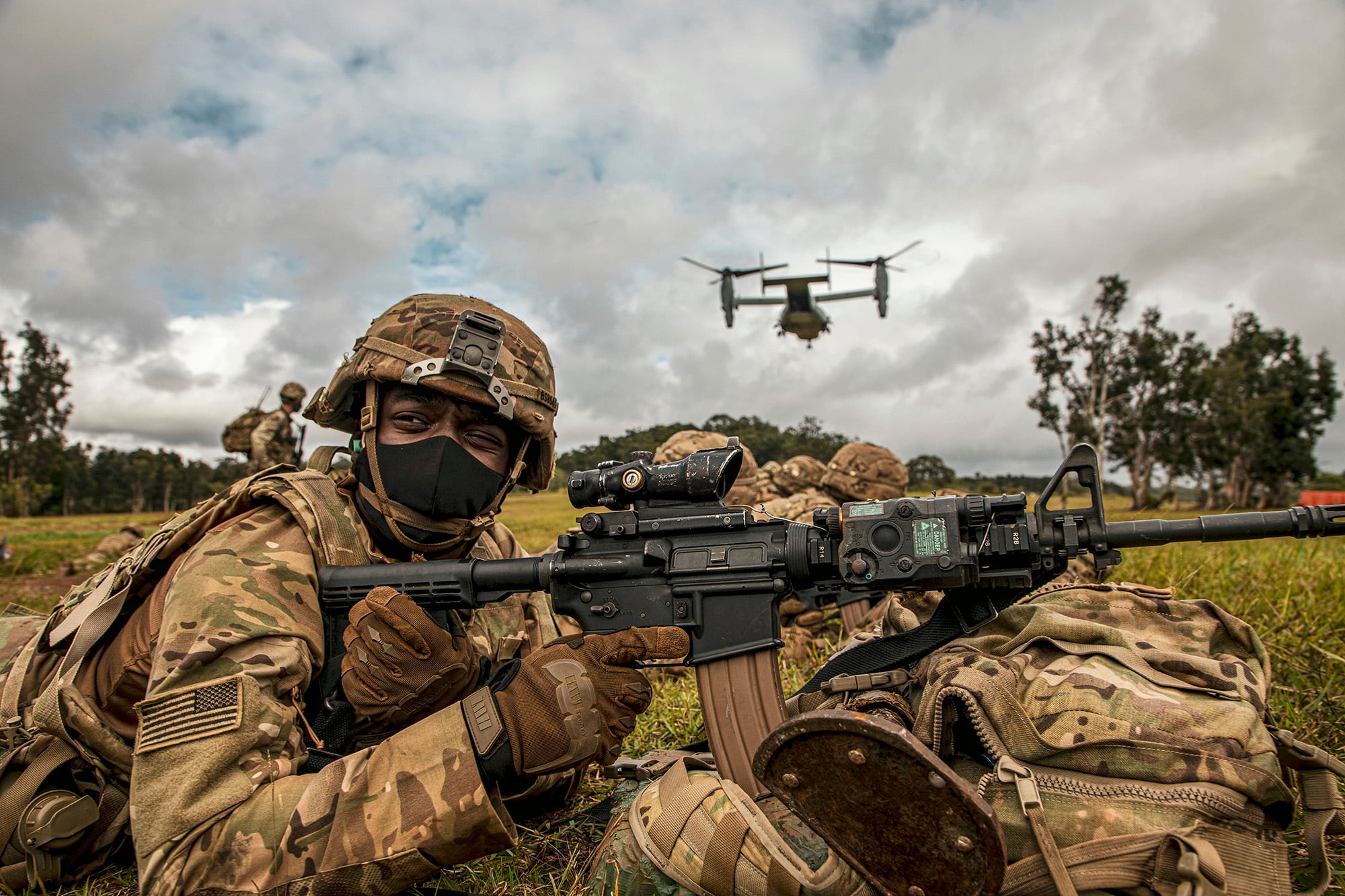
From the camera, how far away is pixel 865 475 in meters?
8.12

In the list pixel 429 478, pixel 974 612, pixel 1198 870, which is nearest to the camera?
pixel 1198 870

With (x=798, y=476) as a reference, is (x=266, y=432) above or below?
above

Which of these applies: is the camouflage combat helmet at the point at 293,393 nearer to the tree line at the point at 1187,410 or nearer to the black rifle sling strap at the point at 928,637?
the black rifle sling strap at the point at 928,637

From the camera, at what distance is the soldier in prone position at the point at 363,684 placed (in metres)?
2.14

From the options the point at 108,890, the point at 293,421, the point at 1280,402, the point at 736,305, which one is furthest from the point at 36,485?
the point at 1280,402

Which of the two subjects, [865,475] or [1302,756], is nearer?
[1302,756]

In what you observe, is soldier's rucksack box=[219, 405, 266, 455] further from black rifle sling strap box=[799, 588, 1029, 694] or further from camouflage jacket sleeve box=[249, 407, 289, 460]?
black rifle sling strap box=[799, 588, 1029, 694]

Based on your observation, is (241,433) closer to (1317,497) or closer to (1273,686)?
(1273,686)

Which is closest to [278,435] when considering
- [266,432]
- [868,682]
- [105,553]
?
A: [266,432]

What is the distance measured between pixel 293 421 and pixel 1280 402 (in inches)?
2457

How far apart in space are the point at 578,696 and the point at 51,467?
7922cm

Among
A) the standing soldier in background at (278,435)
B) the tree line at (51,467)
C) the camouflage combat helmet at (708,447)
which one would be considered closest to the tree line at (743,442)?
the camouflage combat helmet at (708,447)

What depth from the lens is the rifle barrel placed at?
94.8 inches

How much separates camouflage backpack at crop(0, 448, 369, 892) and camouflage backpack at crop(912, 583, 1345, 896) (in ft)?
7.77
